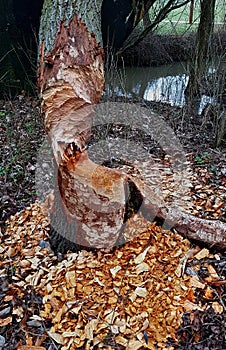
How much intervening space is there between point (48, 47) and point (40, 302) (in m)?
1.34

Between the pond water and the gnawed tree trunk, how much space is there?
2.79 metres

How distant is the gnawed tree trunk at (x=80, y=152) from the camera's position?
1.52 meters

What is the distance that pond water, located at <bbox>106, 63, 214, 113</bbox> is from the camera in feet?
16.6

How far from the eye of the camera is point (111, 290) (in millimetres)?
1544

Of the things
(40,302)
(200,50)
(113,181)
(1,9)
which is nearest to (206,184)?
(113,181)

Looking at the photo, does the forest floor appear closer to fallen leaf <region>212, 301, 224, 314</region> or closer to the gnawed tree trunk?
fallen leaf <region>212, 301, 224, 314</region>

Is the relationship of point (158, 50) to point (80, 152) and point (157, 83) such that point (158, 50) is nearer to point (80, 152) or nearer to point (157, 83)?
point (157, 83)

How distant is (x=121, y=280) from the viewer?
1.58 metres

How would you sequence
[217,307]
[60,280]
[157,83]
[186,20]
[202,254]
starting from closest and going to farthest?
[217,307] < [60,280] < [202,254] < [157,83] < [186,20]

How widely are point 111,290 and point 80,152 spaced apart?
696mm

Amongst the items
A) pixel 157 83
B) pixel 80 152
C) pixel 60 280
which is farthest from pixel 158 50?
pixel 60 280

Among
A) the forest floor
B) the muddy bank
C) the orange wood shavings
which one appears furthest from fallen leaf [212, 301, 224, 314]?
the muddy bank

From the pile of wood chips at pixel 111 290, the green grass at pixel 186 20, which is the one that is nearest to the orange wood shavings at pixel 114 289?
the pile of wood chips at pixel 111 290

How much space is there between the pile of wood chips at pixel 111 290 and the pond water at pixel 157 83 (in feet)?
10.3
